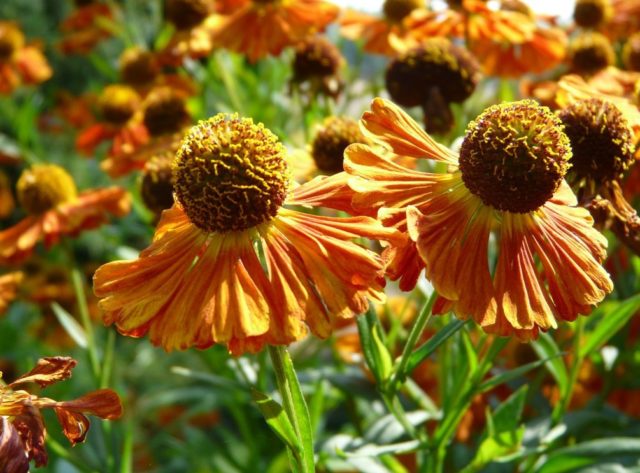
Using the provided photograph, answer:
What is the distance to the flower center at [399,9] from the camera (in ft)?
5.89

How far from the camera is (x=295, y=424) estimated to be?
2.37 ft

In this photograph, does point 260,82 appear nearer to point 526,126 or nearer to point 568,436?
point 568,436

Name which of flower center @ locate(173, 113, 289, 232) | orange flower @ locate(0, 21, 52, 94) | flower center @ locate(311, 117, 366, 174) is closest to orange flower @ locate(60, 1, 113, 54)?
orange flower @ locate(0, 21, 52, 94)

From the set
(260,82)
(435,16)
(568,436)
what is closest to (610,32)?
(435,16)

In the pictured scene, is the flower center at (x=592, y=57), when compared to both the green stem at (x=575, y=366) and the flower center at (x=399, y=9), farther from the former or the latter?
the green stem at (x=575, y=366)

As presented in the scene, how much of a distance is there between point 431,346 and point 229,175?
0.25m

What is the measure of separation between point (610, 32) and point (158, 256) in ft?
5.03

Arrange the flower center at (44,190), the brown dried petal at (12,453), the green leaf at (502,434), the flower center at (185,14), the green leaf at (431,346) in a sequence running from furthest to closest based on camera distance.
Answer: the flower center at (185,14) < the flower center at (44,190) < the green leaf at (502,434) < the green leaf at (431,346) < the brown dried petal at (12,453)

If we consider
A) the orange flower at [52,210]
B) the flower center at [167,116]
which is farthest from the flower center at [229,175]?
the flower center at [167,116]

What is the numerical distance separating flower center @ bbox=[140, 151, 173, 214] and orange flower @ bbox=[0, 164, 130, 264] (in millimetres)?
Answer: 181

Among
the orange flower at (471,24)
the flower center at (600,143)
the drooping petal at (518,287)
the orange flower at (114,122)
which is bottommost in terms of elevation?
the orange flower at (114,122)

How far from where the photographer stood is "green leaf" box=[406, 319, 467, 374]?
811mm

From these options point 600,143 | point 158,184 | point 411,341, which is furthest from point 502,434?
point 158,184

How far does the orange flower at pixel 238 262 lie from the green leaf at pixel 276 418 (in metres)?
0.06
